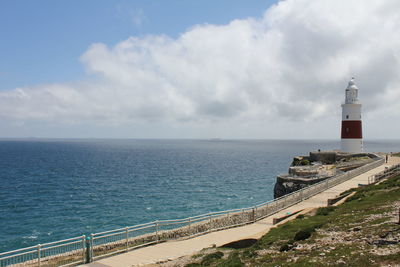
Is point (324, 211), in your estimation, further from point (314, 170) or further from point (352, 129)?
point (352, 129)

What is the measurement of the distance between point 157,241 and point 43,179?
5589cm

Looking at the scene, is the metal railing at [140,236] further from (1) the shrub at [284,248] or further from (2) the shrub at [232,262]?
(1) the shrub at [284,248]

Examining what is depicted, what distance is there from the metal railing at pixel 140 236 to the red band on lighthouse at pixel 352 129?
962 inches

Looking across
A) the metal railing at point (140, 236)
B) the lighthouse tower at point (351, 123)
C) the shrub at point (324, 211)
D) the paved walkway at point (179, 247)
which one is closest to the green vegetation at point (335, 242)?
the shrub at point (324, 211)

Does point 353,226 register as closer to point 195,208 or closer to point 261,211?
point 261,211

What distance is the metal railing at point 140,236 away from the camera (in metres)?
13.4

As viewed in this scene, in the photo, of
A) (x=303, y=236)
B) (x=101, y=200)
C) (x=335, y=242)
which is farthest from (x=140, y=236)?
(x=101, y=200)

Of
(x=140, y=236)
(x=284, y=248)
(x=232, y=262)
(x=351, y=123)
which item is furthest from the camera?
(x=351, y=123)

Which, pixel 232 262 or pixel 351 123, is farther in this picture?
pixel 351 123

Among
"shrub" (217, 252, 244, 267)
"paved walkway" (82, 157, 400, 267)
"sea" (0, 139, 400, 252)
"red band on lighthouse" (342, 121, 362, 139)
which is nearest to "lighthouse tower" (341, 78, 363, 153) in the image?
"red band on lighthouse" (342, 121, 362, 139)

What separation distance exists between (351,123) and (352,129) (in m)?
1.00

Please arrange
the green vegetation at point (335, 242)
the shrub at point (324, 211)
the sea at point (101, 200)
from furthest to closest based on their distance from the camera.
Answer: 1. the sea at point (101, 200)
2. the shrub at point (324, 211)
3. the green vegetation at point (335, 242)

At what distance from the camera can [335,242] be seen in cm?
1152

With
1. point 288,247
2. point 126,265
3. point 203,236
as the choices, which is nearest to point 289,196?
point 203,236
